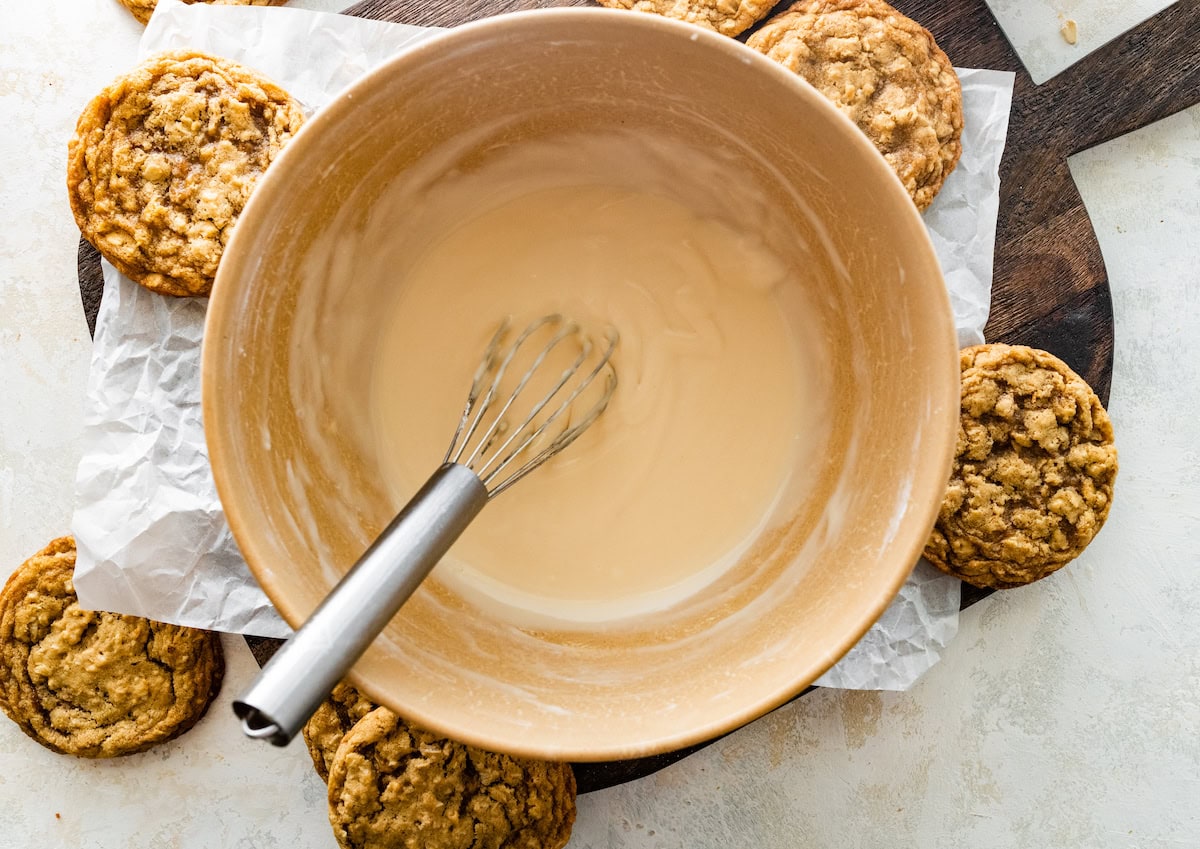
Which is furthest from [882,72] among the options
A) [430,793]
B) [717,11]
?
[430,793]

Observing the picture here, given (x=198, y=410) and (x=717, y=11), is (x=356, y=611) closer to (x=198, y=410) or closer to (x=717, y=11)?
(x=198, y=410)

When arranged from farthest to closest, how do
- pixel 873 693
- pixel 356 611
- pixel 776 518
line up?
pixel 873 693 < pixel 776 518 < pixel 356 611

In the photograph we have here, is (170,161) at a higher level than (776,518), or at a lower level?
higher

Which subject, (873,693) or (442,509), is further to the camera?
(873,693)

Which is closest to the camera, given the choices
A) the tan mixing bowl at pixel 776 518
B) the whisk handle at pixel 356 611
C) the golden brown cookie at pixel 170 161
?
the whisk handle at pixel 356 611

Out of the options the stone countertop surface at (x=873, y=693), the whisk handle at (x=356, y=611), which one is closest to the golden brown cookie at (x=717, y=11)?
the stone countertop surface at (x=873, y=693)

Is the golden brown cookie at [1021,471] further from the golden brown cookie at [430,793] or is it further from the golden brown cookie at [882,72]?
the golden brown cookie at [430,793]
